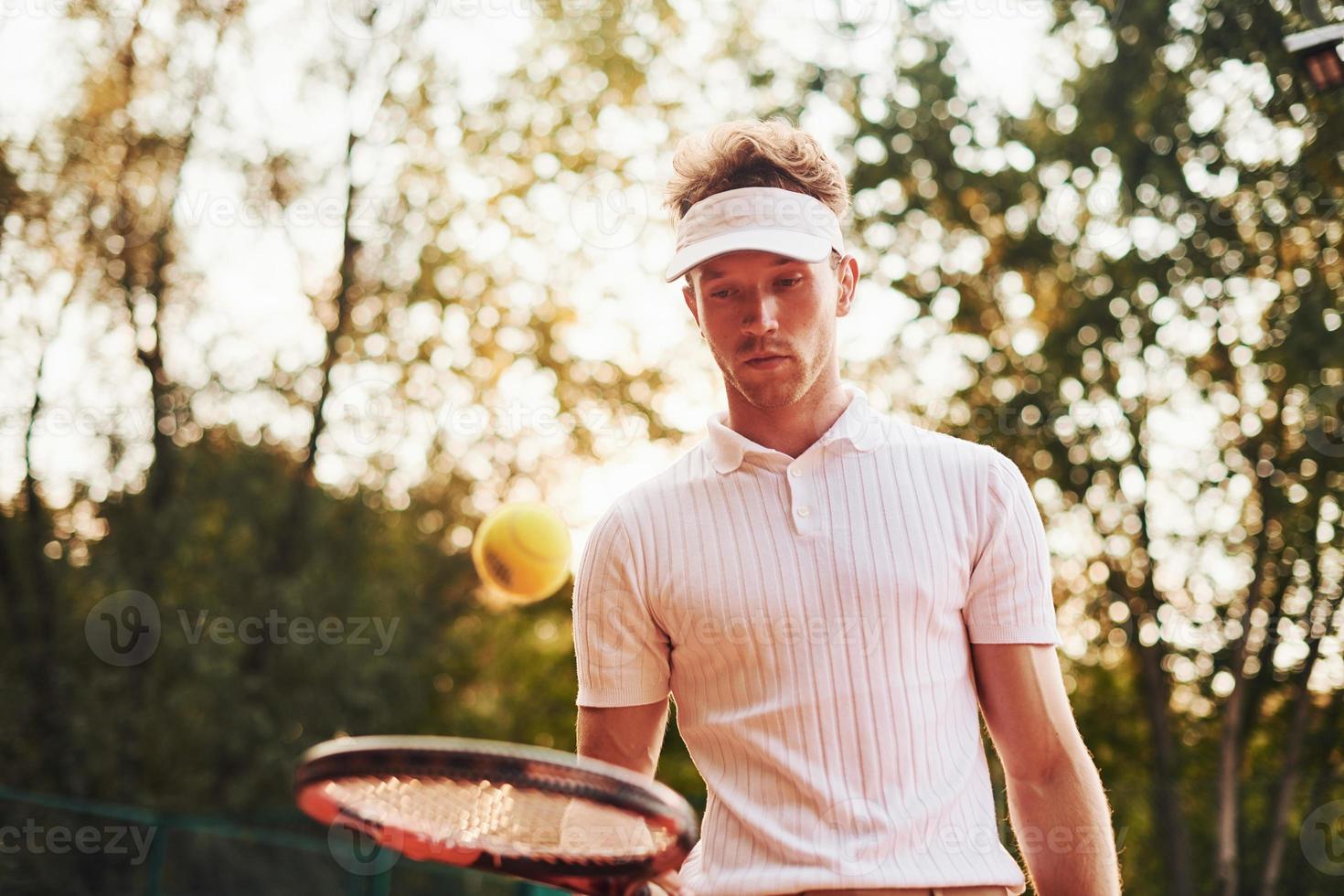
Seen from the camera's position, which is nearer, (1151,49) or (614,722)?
(614,722)

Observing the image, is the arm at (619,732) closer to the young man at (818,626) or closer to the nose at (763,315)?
the young man at (818,626)

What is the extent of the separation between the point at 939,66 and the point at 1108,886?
847 centimetres

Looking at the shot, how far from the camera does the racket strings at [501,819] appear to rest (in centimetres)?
166

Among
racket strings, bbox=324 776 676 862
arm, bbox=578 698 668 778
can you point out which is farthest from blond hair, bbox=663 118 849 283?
racket strings, bbox=324 776 676 862

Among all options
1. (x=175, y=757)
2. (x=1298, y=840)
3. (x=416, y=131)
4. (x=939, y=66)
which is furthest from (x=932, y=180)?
(x=175, y=757)

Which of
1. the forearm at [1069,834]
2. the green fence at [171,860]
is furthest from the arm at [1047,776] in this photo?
the green fence at [171,860]

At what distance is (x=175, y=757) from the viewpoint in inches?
517

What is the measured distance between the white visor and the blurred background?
580cm

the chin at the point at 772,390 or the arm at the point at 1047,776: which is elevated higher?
the chin at the point at 772,390

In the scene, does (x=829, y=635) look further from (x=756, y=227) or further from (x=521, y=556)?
(x=521, y=556)

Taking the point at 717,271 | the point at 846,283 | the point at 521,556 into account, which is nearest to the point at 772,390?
the point at 717,271

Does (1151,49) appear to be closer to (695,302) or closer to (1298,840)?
(1298,840)

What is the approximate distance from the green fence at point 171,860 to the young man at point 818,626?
15.9 ft

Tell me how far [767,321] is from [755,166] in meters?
0.40
